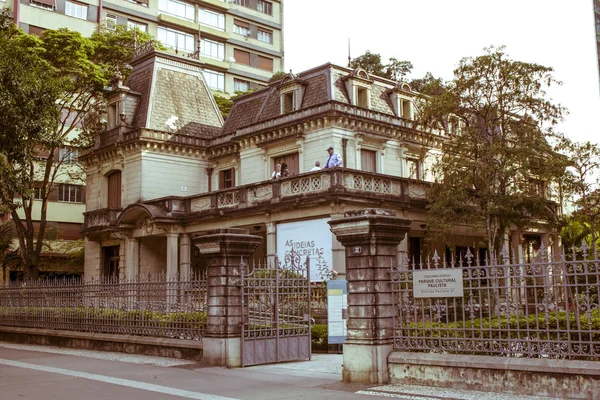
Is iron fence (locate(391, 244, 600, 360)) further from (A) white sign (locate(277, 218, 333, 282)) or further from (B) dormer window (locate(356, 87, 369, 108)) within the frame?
(B) dormer window (locate(356, 87, 369, 108))

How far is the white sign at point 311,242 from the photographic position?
24.8 metres

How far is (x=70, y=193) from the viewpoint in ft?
149

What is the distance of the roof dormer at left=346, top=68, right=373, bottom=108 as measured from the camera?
3014 cm

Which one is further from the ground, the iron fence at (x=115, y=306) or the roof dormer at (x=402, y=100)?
the roof dormer at (x=402, y=100)

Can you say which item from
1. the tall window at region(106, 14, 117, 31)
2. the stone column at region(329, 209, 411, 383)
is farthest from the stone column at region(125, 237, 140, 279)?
the stone column at region(329, 209, 411, 383)

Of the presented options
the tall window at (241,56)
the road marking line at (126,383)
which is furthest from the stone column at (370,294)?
the tall window at (241,56)

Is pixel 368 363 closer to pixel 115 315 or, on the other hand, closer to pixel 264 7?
pixel 115 315

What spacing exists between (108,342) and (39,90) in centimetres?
922

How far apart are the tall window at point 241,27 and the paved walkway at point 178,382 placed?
47250 millimetres

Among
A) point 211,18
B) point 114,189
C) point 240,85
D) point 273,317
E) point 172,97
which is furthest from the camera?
point 240,85

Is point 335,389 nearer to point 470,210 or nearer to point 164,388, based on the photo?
point 164,388

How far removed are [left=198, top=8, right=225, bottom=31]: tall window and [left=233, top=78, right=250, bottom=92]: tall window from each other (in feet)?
15.8

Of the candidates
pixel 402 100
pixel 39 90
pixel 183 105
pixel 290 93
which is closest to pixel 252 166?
pixel 290 93

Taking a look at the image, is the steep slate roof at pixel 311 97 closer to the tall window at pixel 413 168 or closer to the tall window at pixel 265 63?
the tall window at pixel 413 168
